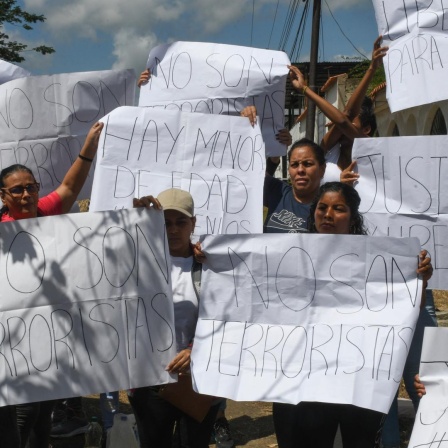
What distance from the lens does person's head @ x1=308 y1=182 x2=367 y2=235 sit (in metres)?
3.07

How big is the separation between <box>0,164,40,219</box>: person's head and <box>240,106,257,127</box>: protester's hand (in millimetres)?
1187

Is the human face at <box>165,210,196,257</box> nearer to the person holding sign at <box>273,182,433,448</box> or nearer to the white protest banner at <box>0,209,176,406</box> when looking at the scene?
the white protest banner at <box>0,209,176,406</box>

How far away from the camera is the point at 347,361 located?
288 centimetres

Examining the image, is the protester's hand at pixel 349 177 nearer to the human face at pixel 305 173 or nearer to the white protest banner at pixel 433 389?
the human face at pixel 305 173

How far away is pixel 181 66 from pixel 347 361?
6.71ft

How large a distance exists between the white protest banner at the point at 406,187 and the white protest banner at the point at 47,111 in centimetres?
140

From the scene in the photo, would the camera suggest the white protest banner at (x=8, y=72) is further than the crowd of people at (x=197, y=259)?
Yes

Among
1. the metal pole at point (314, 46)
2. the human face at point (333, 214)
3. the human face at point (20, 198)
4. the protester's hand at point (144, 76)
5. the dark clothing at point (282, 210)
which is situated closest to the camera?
the human face at point (333, 214)

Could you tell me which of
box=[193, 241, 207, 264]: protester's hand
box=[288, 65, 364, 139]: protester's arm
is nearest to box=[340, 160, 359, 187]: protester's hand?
box=[288, 65, 364, 139]: protester's arm

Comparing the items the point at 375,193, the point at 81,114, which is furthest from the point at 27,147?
the point at 375,193

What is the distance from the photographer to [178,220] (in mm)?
3158

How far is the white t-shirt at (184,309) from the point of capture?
312cm

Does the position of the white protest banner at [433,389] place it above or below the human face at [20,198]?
below

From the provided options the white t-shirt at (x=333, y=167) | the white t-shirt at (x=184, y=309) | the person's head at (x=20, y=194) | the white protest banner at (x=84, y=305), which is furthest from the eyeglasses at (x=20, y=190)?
the white t-shirt at (x=333, y=167)
